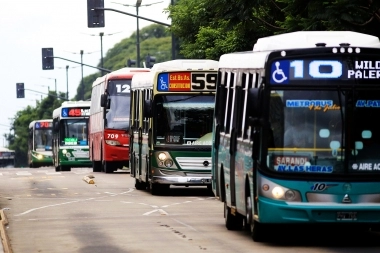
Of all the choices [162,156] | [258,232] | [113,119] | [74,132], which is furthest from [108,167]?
[258,232]

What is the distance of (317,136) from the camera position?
17141 mm

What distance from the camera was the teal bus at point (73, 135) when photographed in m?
58.6

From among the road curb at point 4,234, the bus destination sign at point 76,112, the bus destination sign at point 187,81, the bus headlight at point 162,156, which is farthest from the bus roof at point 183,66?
the bus destination sign at point 76,112

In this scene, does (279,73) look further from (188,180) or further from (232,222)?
(188,180)

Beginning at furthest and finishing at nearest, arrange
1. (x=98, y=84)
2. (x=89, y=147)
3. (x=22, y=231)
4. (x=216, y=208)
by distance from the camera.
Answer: (x=89, y=147) → (x=98, y=84) → (x=216, y=208) → (x=22, y=231)

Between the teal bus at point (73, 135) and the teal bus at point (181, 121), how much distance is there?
28.7 metres

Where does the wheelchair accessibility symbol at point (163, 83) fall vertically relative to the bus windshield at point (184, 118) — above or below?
above

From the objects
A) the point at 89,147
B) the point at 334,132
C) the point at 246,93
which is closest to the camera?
the point at 334,132

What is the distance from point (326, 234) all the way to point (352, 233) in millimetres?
444

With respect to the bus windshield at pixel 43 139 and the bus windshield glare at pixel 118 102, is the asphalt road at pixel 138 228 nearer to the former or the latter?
the bus windshield glare at pixel 118 102

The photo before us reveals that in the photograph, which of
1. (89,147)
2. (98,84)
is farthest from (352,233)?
(89,147)

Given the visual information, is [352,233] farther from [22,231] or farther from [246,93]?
[22,231]

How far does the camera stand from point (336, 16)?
22047mm

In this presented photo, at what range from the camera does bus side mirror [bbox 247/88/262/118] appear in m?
17.0
